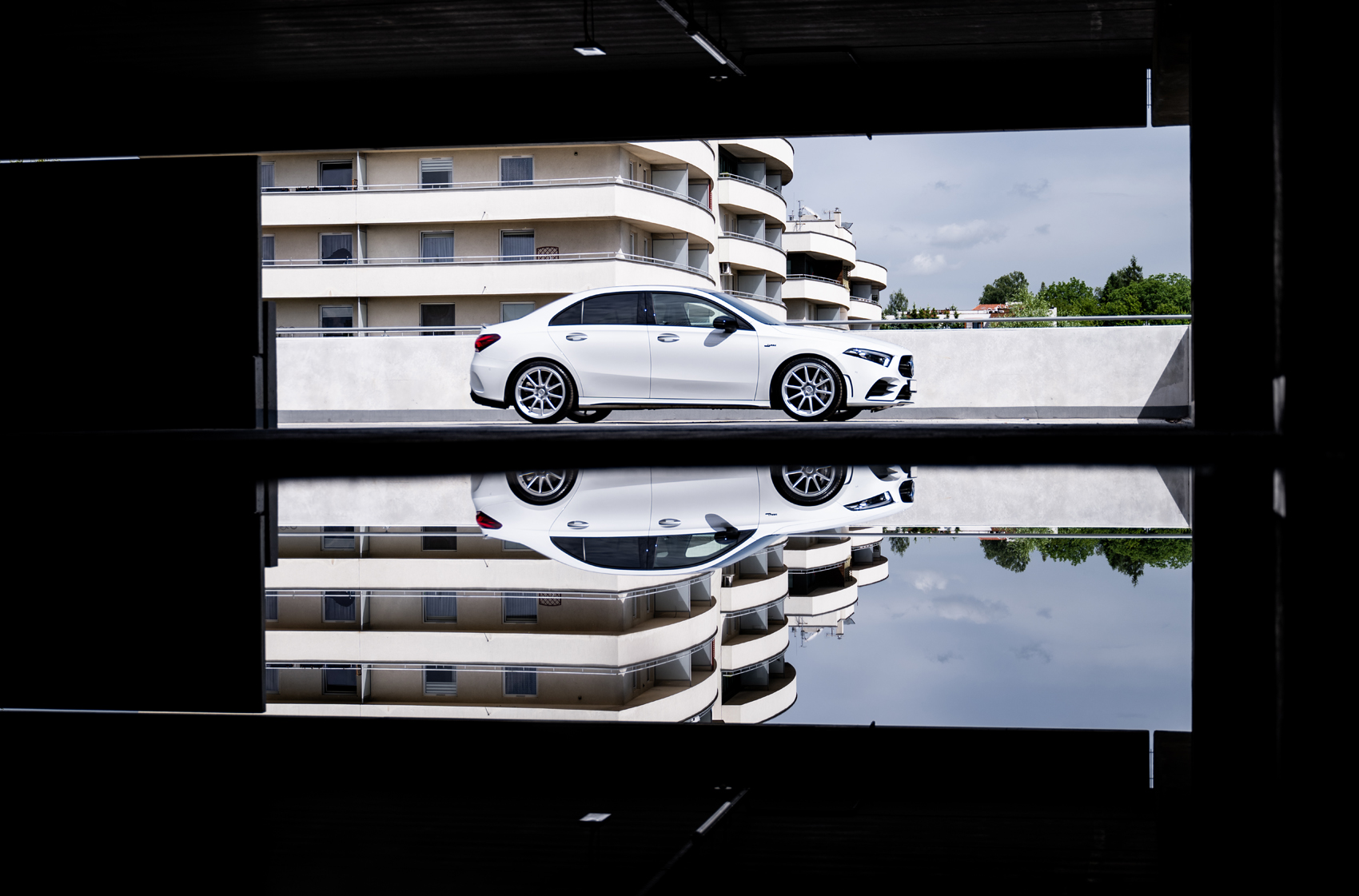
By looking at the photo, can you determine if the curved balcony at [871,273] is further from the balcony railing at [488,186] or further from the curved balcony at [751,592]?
the curved balcony at [751,592]

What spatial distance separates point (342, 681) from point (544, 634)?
0.56 metres

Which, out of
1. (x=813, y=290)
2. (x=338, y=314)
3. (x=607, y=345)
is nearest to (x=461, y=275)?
(x=338, y=314)

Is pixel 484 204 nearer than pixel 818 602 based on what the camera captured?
No

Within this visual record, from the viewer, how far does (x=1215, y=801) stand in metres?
1.86

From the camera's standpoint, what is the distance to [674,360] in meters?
13.9

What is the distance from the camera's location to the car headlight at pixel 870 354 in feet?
44.9

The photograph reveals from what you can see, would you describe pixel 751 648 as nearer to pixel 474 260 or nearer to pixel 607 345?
pixel 607 345

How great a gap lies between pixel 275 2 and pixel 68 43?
306 cm

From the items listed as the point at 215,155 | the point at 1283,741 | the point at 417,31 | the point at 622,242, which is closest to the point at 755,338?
the point at 417,31

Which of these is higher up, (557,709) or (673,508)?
(673,508)

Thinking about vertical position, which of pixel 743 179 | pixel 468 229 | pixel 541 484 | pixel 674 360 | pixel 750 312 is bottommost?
pixel 541 484

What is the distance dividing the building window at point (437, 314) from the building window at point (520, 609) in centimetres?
5373

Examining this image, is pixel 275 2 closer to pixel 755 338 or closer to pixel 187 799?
pixel 755 338

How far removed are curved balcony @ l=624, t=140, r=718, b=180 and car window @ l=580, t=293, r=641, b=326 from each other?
43020 mm
